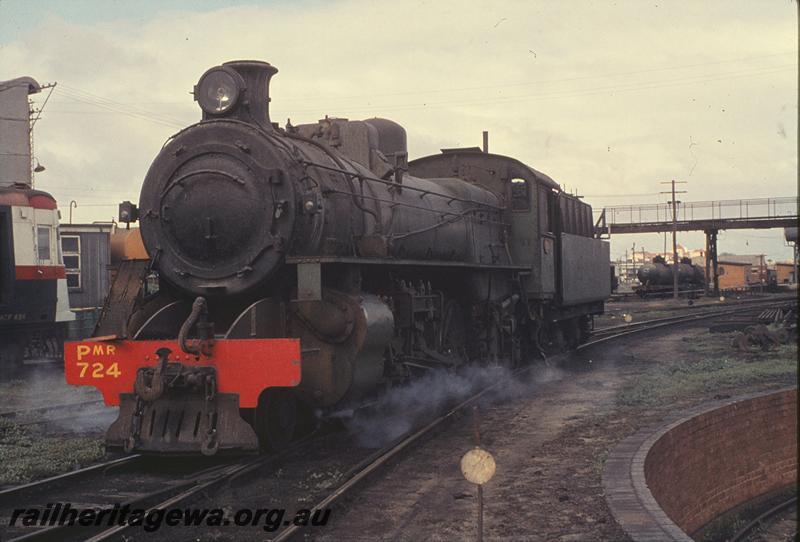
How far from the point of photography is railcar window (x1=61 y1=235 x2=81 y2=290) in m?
22.5

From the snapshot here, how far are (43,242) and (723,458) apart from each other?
13845mm

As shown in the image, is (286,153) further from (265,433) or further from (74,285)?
(74,285)

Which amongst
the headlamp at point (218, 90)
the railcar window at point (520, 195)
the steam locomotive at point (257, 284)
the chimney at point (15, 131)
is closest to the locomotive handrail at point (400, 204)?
the steam locomotive at point (257, 284)

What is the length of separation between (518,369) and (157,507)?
32.8 ft

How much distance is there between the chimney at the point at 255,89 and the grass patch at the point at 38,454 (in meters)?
3.81

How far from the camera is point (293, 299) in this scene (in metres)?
8.64

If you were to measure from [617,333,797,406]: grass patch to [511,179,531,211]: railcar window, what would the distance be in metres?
3.54

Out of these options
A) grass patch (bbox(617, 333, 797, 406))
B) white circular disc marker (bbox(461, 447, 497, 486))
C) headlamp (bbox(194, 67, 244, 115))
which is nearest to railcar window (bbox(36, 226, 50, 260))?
headlamp (bbox(194, 67, 244, 115))

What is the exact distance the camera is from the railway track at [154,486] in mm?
5988

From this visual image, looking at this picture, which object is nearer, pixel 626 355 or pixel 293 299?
pixel 293 299

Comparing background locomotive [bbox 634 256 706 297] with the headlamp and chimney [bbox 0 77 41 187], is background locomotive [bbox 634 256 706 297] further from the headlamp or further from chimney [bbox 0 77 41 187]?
the headlamp

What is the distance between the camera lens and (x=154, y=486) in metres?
7.50

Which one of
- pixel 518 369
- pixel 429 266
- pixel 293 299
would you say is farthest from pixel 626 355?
pixel 293 299

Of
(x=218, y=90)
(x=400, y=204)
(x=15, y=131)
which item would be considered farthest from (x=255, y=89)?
(x=15, y=131)
